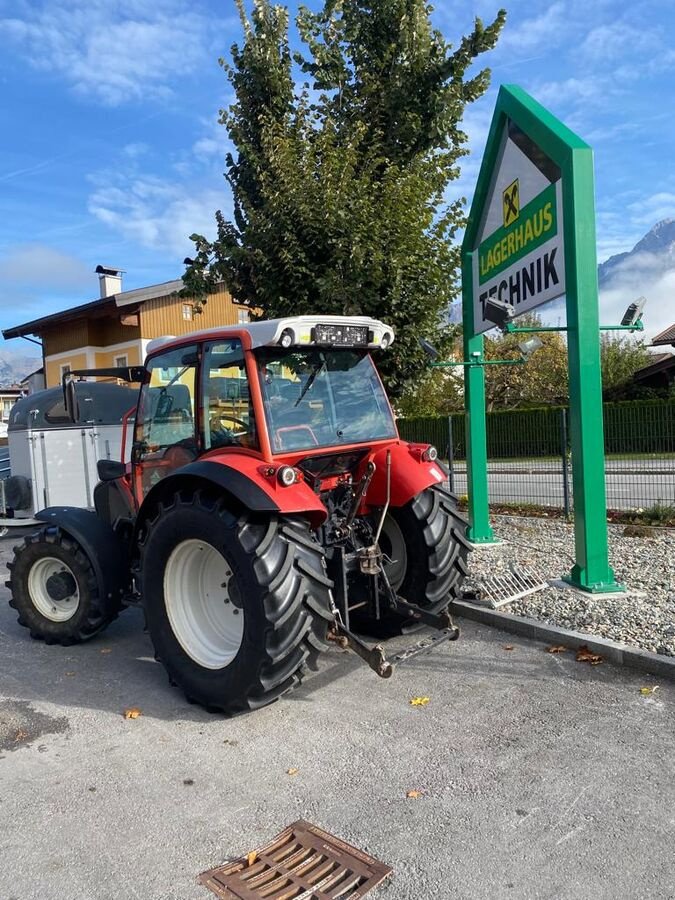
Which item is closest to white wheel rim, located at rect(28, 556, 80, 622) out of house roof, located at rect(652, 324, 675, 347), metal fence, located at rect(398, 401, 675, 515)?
metal fence, located at rect(398, 401, 675, 515)

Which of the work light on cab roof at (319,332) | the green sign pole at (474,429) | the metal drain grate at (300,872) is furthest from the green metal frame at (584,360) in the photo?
the metal drain grate at (300,872)

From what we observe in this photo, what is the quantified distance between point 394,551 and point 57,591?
105 inches

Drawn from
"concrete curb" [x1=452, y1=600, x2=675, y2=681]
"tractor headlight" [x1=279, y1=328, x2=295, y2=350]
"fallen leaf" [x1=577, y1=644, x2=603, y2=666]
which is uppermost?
"tractor headlight" [x1=279, y1=328, x2=295, y2=350]

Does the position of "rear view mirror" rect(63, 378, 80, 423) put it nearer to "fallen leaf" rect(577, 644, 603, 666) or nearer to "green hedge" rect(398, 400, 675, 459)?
"fallen leaf" rect(577, 644, 603, 666)

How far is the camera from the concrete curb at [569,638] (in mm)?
4469

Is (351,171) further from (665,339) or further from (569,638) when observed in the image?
(665,339)

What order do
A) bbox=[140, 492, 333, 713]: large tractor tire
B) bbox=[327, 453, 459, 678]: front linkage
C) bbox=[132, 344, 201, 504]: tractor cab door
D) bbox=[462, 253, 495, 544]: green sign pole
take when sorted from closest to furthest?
1. bbox=[140, 492, 333, 713]: large tractor tire
2. bbox=[327, 453, 459, 678]: front linkage
3. bbox=[132, 344, 201, 504]: tractor cab door
4. bbox=[462, 253, 495, 544]: green sign pole

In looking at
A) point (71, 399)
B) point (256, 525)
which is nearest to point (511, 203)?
point (71, 399)

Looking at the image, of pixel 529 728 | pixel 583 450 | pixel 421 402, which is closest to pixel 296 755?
pixel 529 728

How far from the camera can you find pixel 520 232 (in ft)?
23.0

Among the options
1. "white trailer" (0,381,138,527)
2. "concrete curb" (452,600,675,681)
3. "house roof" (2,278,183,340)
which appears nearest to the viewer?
"concrete curb" (452,600,675,681)

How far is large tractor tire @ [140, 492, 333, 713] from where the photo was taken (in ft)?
12.8

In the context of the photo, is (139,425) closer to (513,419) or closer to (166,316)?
(513,419)

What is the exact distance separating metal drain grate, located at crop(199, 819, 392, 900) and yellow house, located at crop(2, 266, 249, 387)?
24.2 metres
